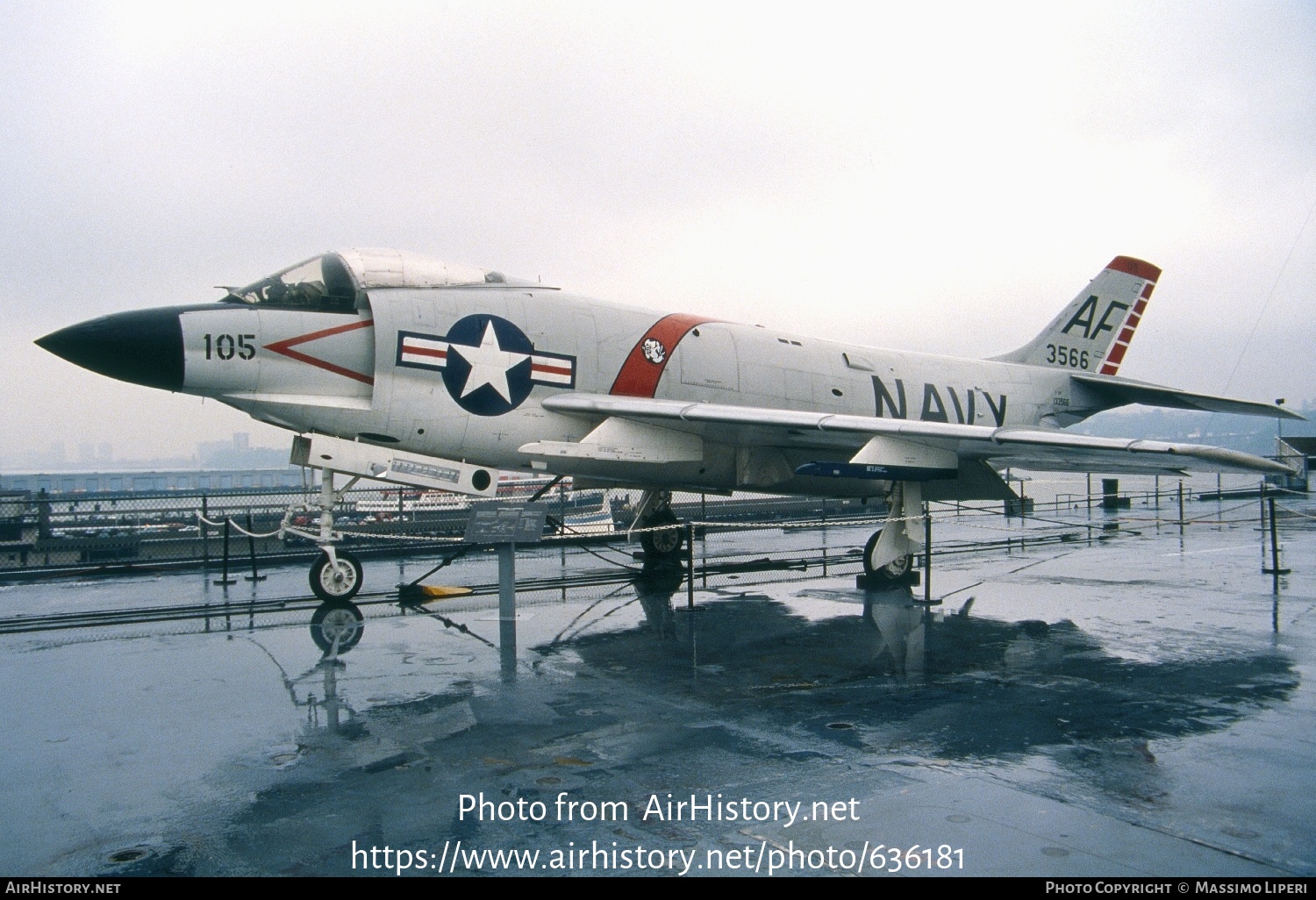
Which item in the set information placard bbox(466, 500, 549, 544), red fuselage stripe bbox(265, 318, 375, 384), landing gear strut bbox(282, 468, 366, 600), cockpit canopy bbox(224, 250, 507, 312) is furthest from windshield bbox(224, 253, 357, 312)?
information placard bbox(466, 500, 549, 544)

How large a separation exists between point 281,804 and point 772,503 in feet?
84.7

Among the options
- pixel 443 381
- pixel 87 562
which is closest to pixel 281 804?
pixel 443 381

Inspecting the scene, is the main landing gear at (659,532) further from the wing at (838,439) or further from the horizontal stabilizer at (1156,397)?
the horizontal stabilizer at (1156,397)

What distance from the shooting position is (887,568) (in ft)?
40.2

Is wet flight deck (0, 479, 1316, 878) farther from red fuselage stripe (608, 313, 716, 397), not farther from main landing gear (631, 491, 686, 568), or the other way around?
main landing gear (631, 491, 686, 568)

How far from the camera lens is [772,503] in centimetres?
2970

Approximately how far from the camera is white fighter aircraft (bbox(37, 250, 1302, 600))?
9.91 metres

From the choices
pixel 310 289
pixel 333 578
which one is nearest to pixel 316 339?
pixel 310 289

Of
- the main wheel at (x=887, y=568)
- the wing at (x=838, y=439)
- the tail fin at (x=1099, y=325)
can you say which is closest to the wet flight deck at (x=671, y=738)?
the main wheel at (x=887, y=568)

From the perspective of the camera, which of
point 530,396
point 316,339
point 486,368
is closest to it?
point 316,339

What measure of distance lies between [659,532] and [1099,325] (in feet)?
33.9

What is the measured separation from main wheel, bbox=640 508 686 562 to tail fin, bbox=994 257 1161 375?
306 inches

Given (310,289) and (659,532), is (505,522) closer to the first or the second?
(310,289)
